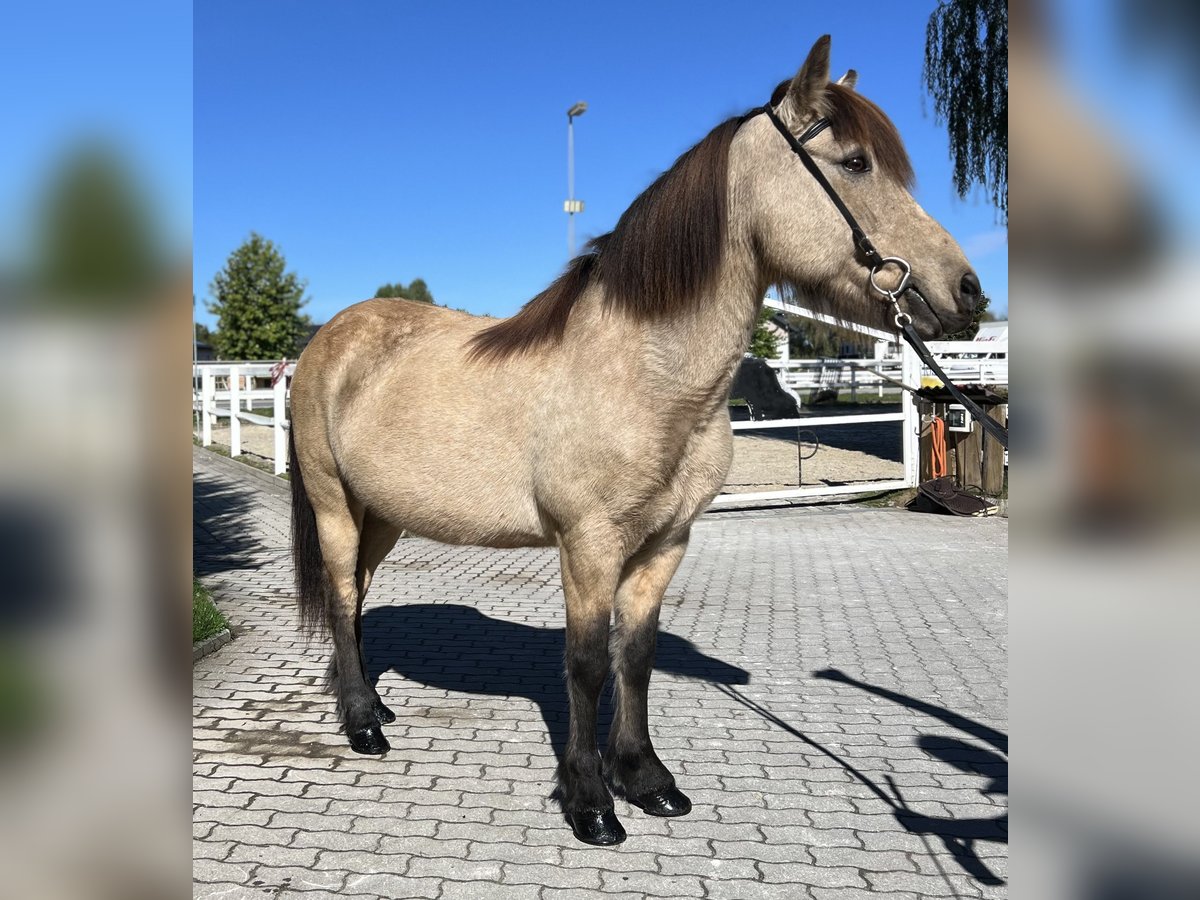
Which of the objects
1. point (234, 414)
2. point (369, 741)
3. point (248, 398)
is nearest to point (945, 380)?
point (369, 741)

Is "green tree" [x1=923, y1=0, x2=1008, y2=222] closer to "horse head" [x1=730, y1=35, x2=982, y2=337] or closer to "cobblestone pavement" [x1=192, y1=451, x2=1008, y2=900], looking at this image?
"cobblestone pavement" [x1=192, y1=451, x2=1008, y2=900]

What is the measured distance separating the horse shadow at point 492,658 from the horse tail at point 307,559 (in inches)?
21.8

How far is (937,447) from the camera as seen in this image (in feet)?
35.0

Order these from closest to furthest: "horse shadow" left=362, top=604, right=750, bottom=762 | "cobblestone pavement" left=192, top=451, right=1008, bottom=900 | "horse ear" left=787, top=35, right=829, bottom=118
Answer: "horse ear" left=787, top=35, right=829, bottom=118
"cobblestone pavement" left=192, top=451, right=1008, bottom=900
"horse shadow" left=362, top=604, right=750, bottom=762

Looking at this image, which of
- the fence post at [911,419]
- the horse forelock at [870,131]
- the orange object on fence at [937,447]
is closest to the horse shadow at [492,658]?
the horse forelock at [870,131]

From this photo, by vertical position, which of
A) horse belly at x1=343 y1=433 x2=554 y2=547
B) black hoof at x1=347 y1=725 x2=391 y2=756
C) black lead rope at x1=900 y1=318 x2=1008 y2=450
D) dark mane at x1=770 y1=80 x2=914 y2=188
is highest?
dark mane at x1=770 y1=80 x2=914 y2=188

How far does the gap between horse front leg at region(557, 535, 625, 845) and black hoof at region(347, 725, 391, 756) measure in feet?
2.96

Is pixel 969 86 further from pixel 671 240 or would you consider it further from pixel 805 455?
pixel 671 240

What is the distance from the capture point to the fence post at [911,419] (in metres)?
10.7

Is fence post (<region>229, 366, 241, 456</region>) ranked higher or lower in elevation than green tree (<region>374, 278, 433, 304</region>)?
lower

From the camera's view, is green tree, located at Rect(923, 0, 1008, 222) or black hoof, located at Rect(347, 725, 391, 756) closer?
black hoof, located at Rect(347, 725, 391, 756)

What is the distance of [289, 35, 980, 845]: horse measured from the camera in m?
2.40

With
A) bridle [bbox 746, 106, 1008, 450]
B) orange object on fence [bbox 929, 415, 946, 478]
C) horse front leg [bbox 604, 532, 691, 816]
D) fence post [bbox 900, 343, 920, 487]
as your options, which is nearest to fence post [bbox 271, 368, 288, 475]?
fence post [bbox 900, 343, 920, 487]
